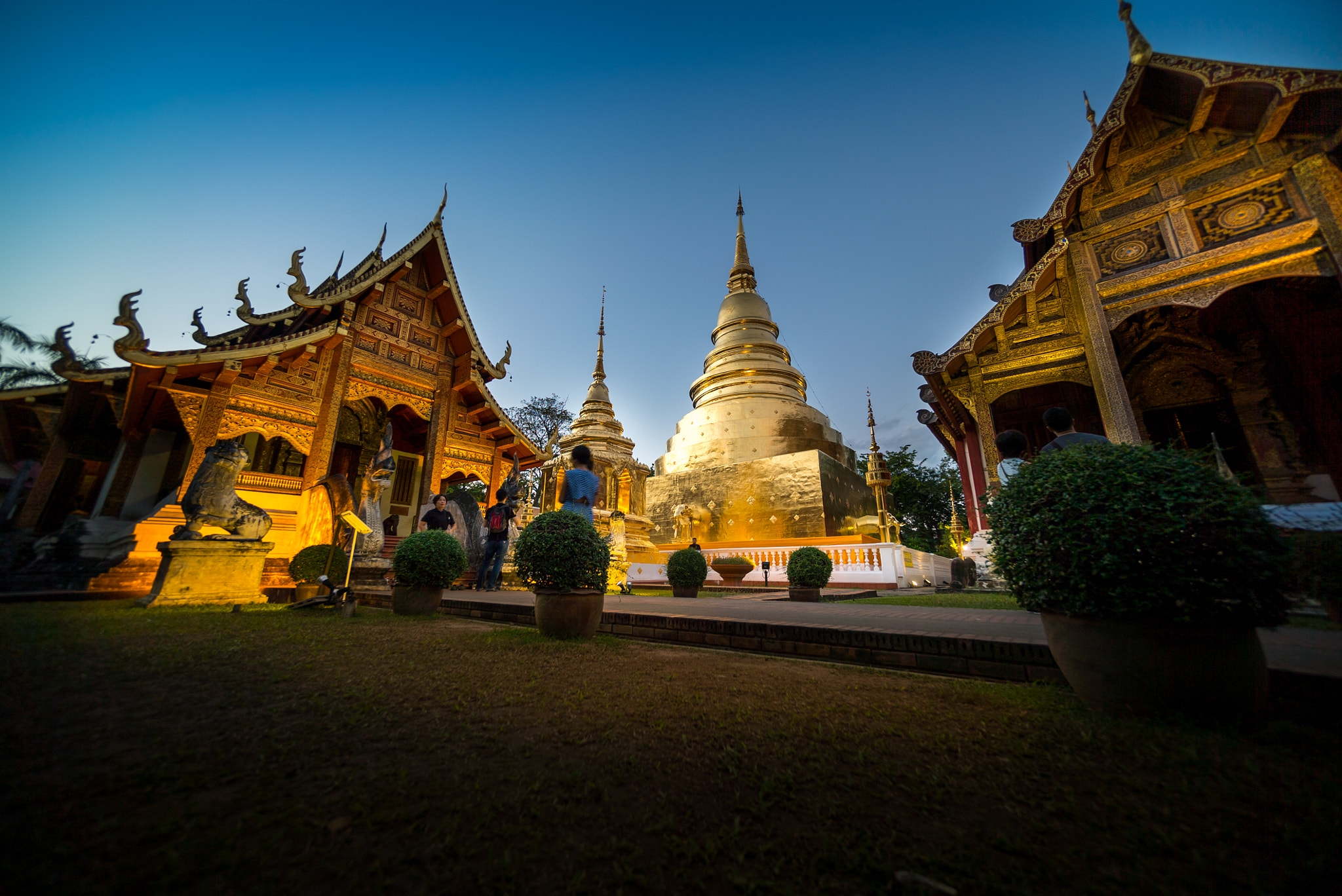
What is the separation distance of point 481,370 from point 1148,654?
1331 centimetres

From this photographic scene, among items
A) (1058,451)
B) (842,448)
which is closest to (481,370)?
(1058,451)

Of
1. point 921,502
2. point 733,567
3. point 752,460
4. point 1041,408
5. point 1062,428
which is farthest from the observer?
point 921,502

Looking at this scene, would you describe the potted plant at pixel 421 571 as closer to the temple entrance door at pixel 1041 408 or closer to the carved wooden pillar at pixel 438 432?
the carved wooden pillar at pixel 438 432

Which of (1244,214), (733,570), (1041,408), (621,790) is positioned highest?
(1244,214)

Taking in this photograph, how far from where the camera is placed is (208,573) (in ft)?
19.8

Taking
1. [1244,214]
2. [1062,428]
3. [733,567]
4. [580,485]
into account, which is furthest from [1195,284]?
[733,567]

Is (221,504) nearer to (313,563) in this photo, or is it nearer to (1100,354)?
(313,563)

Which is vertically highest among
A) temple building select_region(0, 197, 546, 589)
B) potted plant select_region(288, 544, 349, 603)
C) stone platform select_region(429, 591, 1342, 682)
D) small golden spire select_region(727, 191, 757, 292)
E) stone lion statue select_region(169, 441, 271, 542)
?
small golden spire select_region(727, 191, 757, 292)

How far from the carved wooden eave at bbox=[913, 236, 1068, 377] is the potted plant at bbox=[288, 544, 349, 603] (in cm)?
1054

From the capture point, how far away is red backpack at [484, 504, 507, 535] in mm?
9828

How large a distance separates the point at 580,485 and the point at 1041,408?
10.6 meters

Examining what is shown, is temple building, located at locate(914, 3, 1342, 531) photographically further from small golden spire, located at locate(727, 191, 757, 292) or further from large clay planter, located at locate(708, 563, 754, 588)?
small golden spire, located at locate(727, 191, 757, 292)

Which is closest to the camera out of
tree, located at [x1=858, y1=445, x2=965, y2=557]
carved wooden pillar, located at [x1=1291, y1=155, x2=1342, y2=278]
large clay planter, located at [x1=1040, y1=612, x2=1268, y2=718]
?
large clay planter, located at [x1=1040, y1=612, x2=1268, y2=718]

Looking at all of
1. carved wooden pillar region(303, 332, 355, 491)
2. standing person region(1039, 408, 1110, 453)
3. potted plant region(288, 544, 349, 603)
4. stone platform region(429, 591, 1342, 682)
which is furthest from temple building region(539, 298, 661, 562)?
standing person region(1039, 408, 1110, 453)
